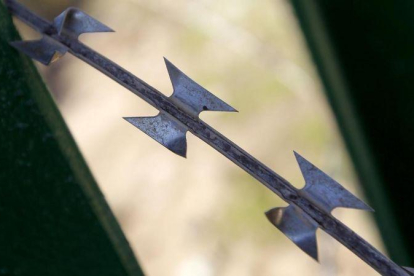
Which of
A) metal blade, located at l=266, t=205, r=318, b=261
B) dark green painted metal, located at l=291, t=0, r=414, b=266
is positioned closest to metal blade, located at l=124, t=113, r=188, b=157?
metal blade, located at l=266, t=205, r=318, b=261

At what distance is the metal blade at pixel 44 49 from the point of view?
741mm

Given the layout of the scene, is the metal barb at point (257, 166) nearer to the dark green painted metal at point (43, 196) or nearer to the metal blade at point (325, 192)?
the metal blade at point (325, 192)

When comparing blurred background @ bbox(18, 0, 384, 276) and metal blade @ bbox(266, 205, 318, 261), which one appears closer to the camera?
metal blade @ bbox(266, 205, 318, 261)

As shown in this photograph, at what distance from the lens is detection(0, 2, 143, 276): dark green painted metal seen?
839 mm

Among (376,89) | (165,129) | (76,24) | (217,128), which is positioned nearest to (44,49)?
(76,24)

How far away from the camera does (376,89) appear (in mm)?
1793

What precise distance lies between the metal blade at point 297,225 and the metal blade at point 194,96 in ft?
0.44

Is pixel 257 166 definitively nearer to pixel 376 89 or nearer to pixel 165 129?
pixel 165 129

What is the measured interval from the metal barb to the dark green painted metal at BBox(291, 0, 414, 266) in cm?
100

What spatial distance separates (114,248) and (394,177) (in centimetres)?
A: 116

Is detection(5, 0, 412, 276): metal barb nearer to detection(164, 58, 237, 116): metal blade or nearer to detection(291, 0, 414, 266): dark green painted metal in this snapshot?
detection(164, 58, 237, 116): metal blade

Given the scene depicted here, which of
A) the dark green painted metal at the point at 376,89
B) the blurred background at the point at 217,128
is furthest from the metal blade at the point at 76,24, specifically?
the blurred background at the point at 217,128

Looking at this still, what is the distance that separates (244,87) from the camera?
7.63ft

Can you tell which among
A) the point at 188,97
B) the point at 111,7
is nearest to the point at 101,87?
the point at 111,7
